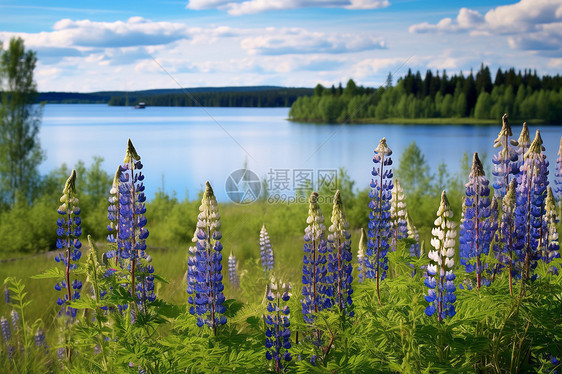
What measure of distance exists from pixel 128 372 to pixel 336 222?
1.57 metres

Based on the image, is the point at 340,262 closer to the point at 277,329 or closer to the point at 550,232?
the point at 277,329

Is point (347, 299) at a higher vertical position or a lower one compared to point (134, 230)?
lower

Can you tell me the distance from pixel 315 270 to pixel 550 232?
2540 millimetres

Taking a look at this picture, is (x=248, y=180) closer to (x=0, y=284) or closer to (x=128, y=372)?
(x=0, y=284)

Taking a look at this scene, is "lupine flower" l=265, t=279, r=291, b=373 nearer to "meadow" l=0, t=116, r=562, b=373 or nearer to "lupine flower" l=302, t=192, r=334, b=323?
"meadow" l=0, t=116, r=562, b=373

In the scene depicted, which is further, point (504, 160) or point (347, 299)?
point (504, 160)

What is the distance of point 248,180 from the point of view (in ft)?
46.1

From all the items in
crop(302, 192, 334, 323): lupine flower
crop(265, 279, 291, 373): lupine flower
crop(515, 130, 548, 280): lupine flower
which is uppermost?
crop(515, 130, 548, 280): lupine flower

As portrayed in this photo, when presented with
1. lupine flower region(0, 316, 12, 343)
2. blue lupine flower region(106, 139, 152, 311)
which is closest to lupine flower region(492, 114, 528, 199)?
blue lupine flower region(106, 139, 152, 311)

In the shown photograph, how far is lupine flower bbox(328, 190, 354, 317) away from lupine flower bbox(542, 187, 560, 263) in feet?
6.91

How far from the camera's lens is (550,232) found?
475 centimetres

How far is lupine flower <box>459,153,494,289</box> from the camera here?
3.53 m

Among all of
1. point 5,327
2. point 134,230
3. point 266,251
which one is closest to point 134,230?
point 134,230

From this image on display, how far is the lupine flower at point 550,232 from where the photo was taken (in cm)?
460
